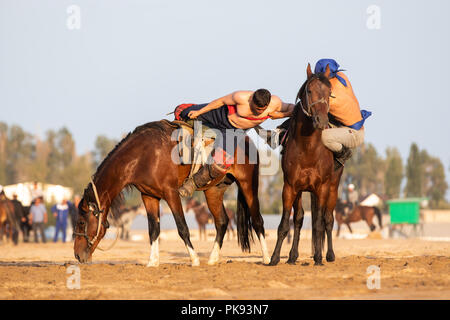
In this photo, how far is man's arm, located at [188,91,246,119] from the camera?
33.3 ft

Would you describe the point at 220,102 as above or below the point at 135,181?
above

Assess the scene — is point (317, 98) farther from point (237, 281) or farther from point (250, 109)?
point (237, 281)

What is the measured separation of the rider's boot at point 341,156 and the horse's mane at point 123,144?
254 cm

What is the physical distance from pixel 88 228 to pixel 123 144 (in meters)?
1.35

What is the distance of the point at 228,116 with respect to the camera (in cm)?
1041

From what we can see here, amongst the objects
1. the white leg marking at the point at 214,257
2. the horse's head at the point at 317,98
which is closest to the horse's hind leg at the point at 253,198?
the white leg marking at the point at 214,257

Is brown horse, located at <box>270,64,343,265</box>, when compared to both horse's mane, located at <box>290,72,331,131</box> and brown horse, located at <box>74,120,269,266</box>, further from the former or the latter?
brown horse, located at <box>74,120,269,266</box>

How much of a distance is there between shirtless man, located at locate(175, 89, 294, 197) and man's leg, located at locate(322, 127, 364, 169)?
921mm

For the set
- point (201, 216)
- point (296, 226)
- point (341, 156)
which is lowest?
point (201, 216)

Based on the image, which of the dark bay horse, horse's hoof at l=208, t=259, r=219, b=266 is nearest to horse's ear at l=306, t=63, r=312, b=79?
horse's hoof at l=208, t=259, r=219, b=266

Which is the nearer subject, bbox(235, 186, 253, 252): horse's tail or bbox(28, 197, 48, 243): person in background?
bbox(235, 186, 253, 252): horse's tail

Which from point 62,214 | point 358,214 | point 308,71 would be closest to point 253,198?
point 308,71
